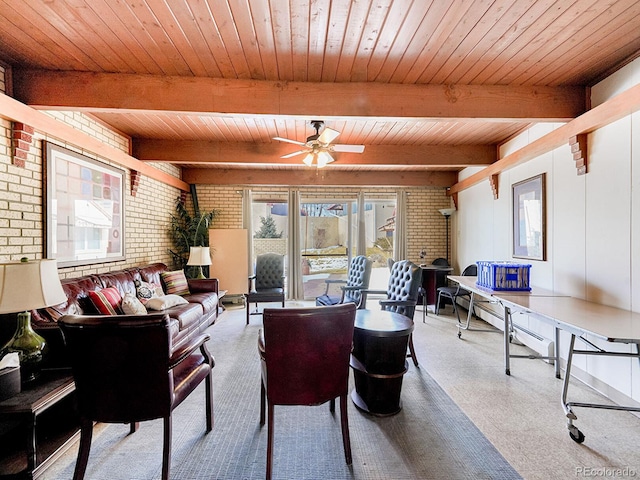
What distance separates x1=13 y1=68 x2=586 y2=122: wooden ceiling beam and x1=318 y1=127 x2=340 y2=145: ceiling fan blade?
38cm

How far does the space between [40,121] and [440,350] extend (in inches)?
178

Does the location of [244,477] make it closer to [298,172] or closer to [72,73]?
[72,73]

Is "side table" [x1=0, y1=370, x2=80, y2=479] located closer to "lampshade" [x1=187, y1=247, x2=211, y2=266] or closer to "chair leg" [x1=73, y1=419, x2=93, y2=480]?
"chair leg" [x1=73, y1=419, x2=93, y2=480]

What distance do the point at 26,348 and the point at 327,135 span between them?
278cm

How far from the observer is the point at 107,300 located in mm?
2852

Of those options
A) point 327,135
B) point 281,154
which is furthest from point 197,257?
point 327,135

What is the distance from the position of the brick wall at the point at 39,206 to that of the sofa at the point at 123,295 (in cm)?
28

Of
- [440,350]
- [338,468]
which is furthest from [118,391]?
[440,350]

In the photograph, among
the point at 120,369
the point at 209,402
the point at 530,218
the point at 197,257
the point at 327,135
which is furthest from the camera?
the point at 197,257

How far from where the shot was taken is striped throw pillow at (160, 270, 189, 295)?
4.11 meters

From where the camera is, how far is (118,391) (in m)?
1.54

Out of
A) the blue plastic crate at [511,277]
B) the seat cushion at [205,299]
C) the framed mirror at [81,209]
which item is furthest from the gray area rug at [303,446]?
the framed mirror at [81,209]

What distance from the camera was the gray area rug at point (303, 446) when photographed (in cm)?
168

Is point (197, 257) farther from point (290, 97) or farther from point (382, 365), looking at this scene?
point (382, 365)
